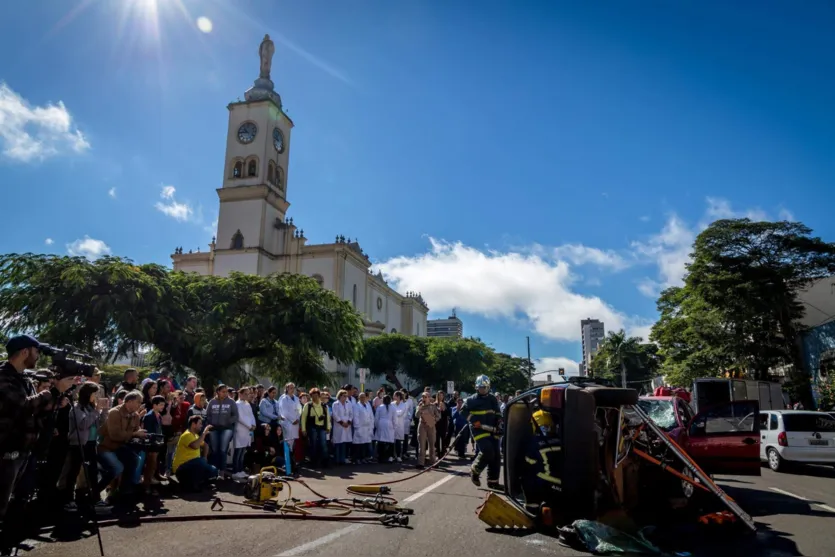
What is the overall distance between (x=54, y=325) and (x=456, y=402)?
15.1 m

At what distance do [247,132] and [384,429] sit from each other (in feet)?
165

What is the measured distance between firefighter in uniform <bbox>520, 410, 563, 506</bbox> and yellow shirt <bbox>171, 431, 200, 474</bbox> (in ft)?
17.9

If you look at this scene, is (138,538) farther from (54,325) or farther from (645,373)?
(645,373)

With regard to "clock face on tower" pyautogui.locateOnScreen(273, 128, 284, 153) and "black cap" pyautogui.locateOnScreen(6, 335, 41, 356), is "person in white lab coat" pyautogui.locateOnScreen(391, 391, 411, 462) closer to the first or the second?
"black cap" pyautogui.locateOnScreen(6, 335, 41, 356)

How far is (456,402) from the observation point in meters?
18.6

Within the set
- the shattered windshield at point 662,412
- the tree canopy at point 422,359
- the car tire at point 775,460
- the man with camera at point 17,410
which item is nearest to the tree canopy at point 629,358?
the tree canopy at point 422,359

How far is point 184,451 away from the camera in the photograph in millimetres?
9055

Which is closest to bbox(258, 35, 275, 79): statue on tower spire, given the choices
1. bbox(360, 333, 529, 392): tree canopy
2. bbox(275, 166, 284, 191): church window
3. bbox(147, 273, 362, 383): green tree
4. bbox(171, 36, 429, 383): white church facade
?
bbox(171, 36, 429, 383): white church facade

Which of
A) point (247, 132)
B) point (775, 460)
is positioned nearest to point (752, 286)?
point (775, 460)

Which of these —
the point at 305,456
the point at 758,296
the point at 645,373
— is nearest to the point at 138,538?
the point at 305,456

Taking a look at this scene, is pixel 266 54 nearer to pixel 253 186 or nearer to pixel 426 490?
pixel 253 186

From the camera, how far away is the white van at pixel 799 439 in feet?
43.0

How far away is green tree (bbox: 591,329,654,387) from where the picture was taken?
76.2 meters

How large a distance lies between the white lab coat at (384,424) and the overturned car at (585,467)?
842cm
